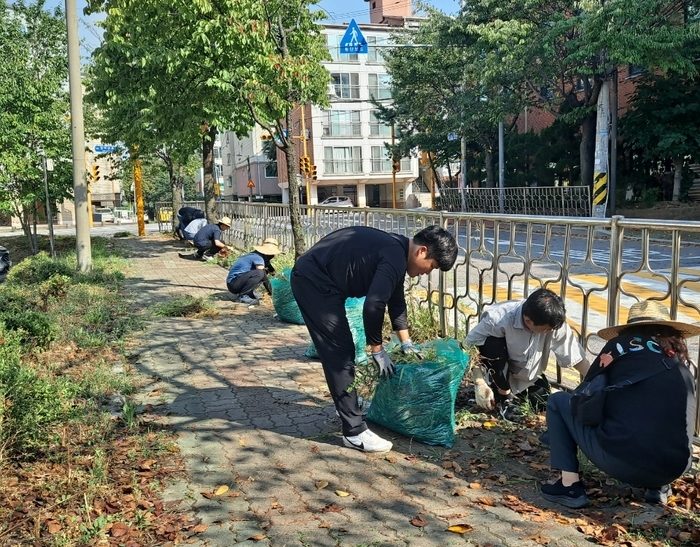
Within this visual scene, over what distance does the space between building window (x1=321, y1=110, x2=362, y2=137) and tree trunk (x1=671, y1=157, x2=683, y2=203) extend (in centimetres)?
3449

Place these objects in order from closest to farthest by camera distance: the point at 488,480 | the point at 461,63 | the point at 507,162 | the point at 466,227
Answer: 1. the point at 488,480
2. the point at 466,227
3. the point at 461,63
4. the point at 507,162

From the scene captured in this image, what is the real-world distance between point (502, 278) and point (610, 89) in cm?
1496

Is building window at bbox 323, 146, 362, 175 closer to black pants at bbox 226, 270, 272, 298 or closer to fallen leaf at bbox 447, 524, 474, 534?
black pants at bbox 226, 270, 272, 298

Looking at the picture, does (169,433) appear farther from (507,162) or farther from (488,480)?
(507,162)

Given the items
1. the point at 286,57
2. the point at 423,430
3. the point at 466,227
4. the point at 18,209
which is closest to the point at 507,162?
the point at 18,209

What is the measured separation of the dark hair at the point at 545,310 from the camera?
379 centimetres

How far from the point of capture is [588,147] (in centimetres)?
2245

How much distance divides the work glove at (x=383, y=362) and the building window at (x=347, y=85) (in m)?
50.6

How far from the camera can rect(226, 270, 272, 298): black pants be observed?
880 centimetres

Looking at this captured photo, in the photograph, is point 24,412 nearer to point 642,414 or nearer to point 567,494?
point 567,494

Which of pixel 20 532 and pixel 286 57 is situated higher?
pixel 286 57

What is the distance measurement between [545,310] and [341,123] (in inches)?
1988

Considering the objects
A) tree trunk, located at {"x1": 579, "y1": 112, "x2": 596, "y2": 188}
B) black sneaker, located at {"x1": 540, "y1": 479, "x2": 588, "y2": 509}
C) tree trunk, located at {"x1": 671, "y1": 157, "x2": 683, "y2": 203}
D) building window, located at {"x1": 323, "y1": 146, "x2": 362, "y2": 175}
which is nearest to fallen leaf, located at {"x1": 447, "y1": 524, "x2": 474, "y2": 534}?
black sneaker, located at {"x1": 540, "y1": 479, "x2": 588, "y2": 509}

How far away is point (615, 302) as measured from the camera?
420 centimetres
